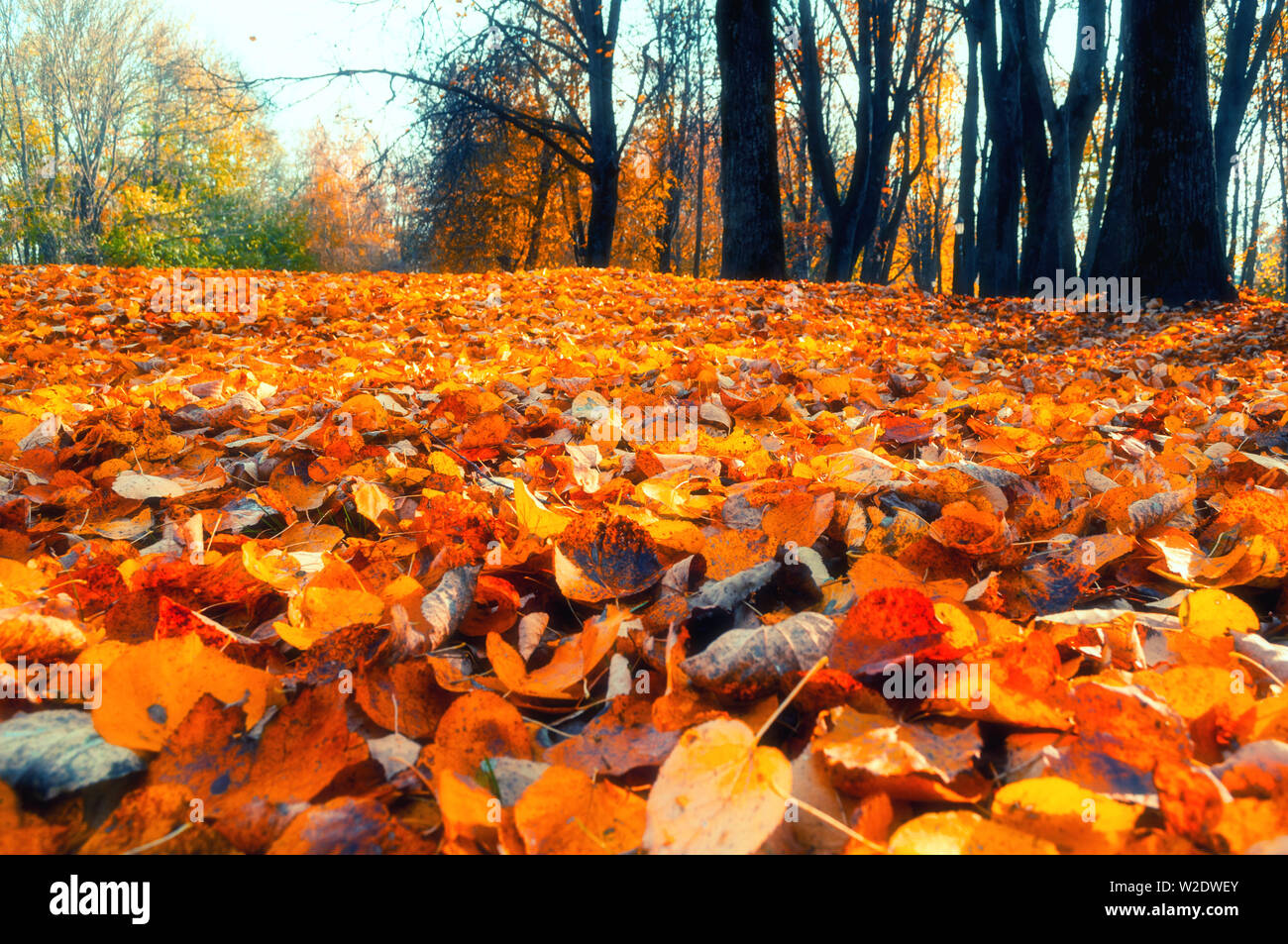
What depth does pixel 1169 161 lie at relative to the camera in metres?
5.48

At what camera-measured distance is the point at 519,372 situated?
2.42m

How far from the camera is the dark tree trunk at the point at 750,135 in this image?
22.4 feet

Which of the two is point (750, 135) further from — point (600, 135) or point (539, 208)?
point (539, 208)

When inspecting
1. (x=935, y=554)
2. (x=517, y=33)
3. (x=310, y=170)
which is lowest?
(x=935, y=554)

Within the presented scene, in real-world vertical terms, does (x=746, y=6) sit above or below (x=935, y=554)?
above

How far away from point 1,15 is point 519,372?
23.4 m

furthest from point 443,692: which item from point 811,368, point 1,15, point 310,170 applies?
point 310,170

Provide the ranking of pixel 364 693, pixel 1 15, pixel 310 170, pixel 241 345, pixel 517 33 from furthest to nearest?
1. pixel 310 170
2. pixel 1 15
3. pixel 517 33
4. pixel 241 345
5. pixel 364 693

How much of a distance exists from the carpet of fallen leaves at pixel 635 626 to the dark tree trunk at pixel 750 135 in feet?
17.9

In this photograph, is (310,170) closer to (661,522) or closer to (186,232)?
(186,232)

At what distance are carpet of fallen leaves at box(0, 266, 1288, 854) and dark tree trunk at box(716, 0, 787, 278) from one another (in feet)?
17.9

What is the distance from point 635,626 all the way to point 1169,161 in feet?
21.8

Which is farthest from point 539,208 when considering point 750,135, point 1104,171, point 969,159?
point 1104,171

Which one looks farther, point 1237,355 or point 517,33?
point 517,33
